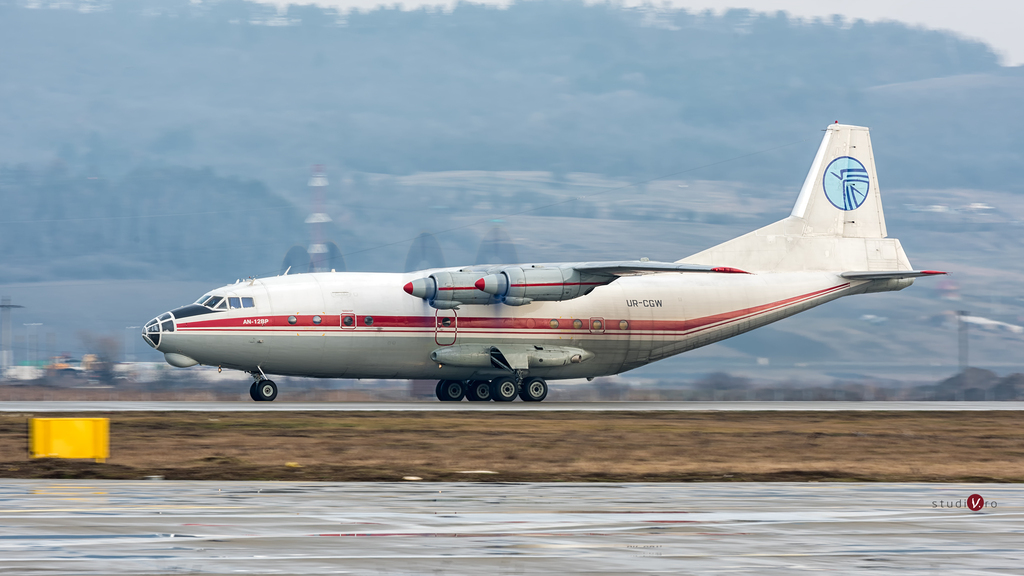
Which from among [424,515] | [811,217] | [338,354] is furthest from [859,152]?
[424,515]

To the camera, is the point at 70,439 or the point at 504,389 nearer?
the point at 70,439

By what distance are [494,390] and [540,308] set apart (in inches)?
145

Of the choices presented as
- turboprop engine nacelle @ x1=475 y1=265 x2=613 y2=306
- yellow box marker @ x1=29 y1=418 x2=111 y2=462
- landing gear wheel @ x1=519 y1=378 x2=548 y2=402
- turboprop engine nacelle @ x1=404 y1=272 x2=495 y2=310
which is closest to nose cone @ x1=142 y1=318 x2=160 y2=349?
turboprop engine nacelle @ x1=404 y1=272 x2=495 y2=310

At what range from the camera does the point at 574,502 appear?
15.7m

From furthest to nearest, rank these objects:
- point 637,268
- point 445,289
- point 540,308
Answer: point 540,308 < point 637,268 < point 445,289

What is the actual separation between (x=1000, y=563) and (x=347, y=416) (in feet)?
84.4

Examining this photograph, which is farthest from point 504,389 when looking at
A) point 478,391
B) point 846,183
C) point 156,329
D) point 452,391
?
point 846,183

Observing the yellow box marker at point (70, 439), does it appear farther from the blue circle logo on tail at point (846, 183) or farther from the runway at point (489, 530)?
the blue circle logo on tail at point (846, 183)

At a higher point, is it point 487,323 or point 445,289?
point 445,289

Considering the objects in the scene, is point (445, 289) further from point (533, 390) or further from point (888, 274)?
point (888, 274)

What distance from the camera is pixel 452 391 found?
154ft

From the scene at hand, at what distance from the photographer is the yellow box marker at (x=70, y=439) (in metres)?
20.7

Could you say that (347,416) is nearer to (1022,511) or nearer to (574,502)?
(574,502)

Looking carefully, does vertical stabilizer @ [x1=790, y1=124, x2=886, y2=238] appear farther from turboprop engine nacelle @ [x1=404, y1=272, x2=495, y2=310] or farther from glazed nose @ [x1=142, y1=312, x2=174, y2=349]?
glazed nose @ [x1=142, y1=312, x2=174, y2=349]
